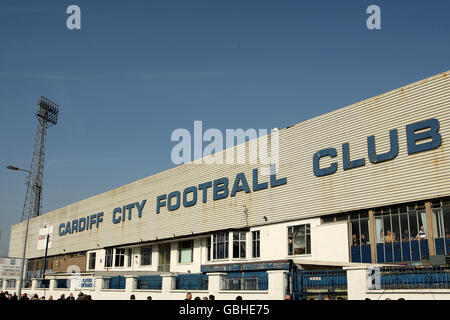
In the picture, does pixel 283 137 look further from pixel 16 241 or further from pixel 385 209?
pixel 16 241

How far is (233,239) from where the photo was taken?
123 ft

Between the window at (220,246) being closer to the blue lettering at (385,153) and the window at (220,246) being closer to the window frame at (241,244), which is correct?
A: the window frame at (241,244)

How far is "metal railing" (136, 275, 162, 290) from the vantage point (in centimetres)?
2973

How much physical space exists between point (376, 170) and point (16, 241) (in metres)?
69.1

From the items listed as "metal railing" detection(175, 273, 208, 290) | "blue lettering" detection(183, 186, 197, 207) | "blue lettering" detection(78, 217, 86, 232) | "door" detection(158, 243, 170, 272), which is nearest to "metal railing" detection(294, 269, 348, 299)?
"metal railing" detection(175, 273, 208, 290)

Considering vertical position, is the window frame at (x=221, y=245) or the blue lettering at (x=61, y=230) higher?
the blue lettering at (x=61, y=230)

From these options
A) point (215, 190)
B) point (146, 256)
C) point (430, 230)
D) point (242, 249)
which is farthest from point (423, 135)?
point (146, 256)

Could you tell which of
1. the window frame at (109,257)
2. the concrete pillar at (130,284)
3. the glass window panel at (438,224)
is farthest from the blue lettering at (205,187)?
the glass window panel at (438,224)

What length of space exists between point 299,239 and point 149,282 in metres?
10.5

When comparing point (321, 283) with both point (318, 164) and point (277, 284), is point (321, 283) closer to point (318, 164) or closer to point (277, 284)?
point (277, 284)

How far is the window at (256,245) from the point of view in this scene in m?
35.6

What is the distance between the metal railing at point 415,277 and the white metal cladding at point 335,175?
26.9 ft

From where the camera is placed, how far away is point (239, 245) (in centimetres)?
3703

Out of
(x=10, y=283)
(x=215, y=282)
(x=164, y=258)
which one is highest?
(x=164, y=258)
